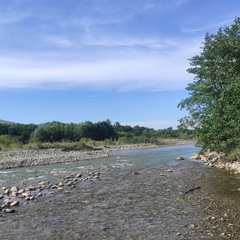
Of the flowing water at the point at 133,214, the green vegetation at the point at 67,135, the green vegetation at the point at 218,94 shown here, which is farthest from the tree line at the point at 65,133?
the flowing water at the point at 133,214

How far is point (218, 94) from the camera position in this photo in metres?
25.4

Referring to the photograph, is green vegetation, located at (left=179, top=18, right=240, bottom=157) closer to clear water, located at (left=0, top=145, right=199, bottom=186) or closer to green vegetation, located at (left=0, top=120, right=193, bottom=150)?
clear water, located at (left=0, top=145, right=199, bottom=186)

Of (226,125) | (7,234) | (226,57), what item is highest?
(226,57)

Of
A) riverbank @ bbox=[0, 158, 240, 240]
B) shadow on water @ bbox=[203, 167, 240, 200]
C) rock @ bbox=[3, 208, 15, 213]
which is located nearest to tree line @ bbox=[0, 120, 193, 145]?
shadow on water @ bbox=[203, 167, 240, 200]

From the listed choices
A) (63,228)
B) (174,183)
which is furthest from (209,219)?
(174,183)

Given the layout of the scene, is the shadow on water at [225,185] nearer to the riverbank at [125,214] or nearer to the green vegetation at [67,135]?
the riverbank at [125,214]

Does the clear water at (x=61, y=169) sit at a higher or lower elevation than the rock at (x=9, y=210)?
higher

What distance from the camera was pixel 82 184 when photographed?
18.1 m

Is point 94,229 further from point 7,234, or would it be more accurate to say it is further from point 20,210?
point 20,210

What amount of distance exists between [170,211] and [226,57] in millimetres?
17371

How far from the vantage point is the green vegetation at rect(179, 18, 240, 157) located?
804 inches

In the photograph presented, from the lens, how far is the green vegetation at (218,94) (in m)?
20.4

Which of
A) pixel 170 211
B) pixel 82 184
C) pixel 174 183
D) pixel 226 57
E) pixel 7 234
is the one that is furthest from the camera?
pixel 226 57

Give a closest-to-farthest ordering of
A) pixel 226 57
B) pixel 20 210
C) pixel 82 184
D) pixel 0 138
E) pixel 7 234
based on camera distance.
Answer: pixel 7 234 → pixel 20 210 → pixel 82 184 → pixel 226 57 → pixel 0 138
